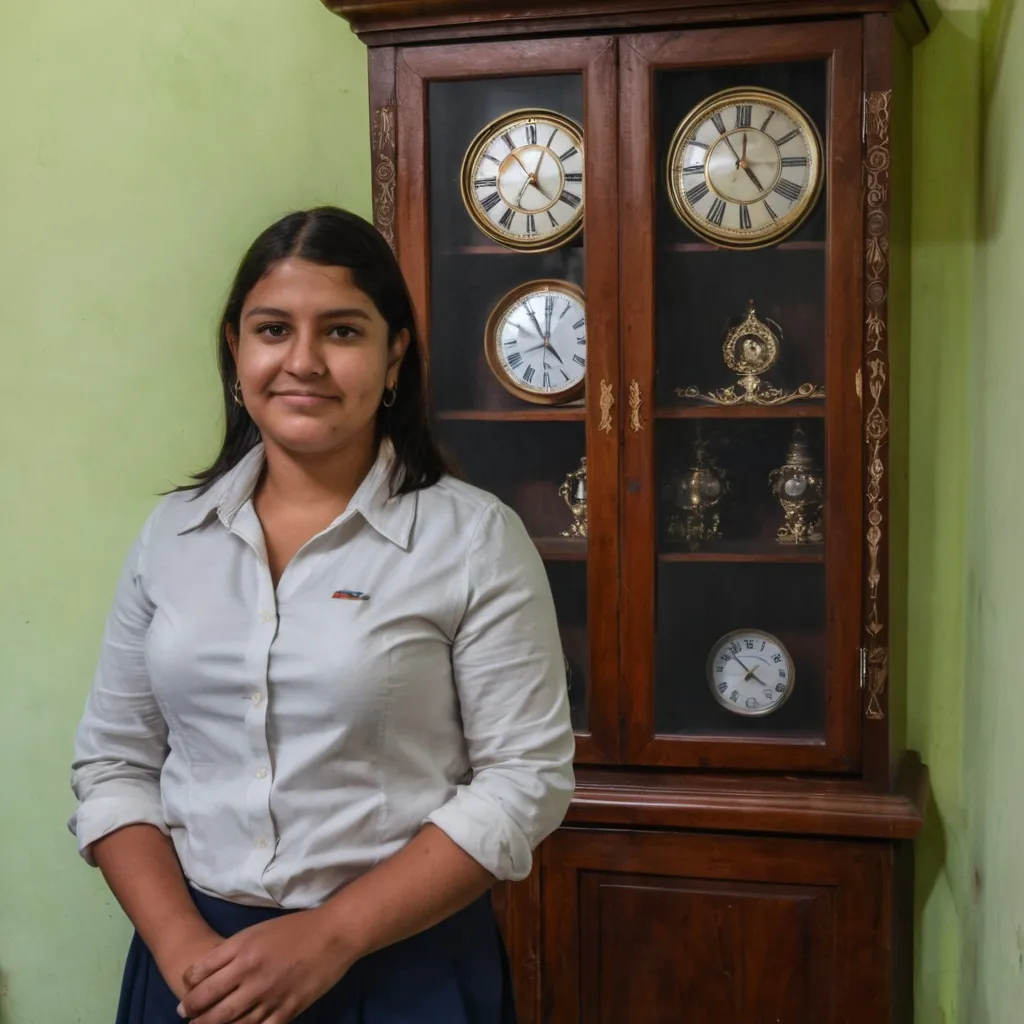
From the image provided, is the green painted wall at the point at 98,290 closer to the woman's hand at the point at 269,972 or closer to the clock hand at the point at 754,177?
the clock hand at the point at 754,177

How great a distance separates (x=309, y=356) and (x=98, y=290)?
141cm

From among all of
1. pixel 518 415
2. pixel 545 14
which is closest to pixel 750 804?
pixel 518 415

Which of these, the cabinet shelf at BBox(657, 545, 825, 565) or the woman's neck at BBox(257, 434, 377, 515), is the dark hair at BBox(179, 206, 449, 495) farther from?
the cabinet shelf at BBox(657, 545, 825, 565)

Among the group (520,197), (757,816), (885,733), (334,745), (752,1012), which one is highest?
(520,197)

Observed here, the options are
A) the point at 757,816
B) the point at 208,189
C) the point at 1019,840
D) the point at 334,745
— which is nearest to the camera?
the point at 334,745

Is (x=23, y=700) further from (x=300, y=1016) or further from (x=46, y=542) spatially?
(x=300, y=1016)

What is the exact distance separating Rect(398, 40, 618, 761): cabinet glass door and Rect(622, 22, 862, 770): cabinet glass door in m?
0.05

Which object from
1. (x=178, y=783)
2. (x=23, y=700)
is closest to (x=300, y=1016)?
(x=178, y=783)

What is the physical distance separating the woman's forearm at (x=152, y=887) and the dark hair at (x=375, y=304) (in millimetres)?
384

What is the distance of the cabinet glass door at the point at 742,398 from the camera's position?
195 cm

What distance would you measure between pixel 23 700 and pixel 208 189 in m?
1.11

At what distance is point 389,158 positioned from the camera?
6.76 feet

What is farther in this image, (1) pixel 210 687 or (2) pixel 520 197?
(2) pixel 520 197

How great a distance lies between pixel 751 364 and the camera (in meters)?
2.04
